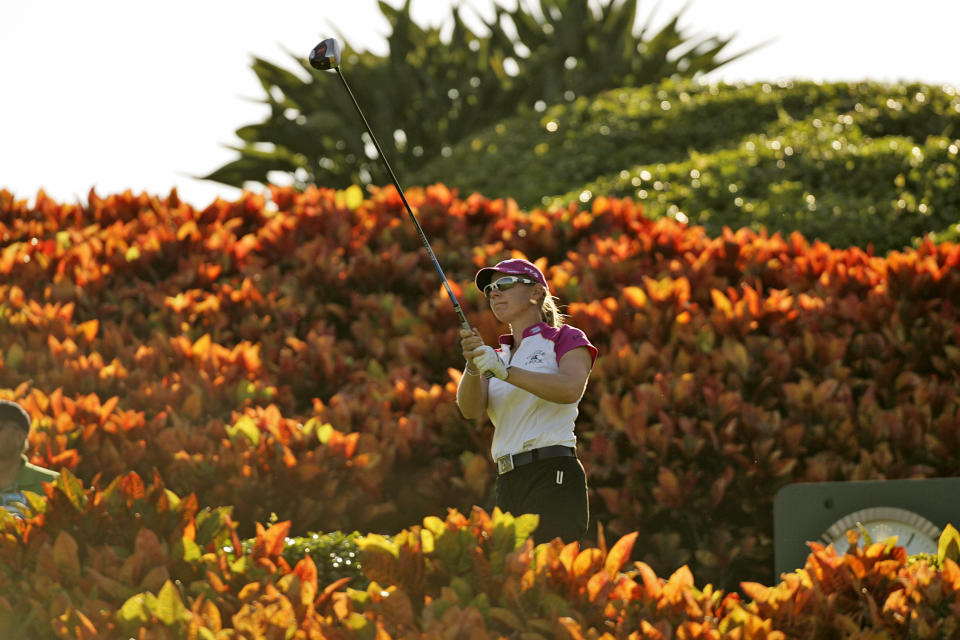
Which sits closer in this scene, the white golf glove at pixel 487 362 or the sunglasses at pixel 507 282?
the white golf glove at pixel 487 362

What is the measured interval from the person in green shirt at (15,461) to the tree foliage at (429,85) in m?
14.1

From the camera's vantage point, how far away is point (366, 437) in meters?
6.54

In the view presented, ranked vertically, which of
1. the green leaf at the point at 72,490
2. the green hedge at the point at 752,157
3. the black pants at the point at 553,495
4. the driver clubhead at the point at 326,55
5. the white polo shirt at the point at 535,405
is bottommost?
the black pants at the point at 553,495

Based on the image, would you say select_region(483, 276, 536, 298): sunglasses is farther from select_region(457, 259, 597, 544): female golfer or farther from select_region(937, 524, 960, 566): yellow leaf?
select_region(937, 524, 960, 566): yellow leaf

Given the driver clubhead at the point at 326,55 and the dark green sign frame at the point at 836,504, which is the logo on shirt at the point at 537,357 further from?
the dark green sign frame at the point at 836,504

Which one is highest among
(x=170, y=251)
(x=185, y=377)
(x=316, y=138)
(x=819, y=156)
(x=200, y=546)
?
(x=316, y=138)

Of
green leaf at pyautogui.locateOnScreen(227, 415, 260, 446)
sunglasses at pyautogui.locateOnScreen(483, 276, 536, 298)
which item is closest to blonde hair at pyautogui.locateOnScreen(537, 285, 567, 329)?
sunglasses at pyautogui.locateOnScreen(483, 276, 536, 298)

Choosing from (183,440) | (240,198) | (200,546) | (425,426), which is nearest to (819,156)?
(240,198)

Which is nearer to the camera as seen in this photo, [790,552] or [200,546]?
[200,546]

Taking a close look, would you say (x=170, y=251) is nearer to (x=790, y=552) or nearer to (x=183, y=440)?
(x=183, y=440)

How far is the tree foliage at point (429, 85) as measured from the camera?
1969 cm

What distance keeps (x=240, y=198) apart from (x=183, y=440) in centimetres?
502

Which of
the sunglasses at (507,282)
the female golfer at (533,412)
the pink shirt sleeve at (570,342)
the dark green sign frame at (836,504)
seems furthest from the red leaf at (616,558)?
the dark green sign frame at (836,504)

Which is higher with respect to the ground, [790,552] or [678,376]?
[678,376]
